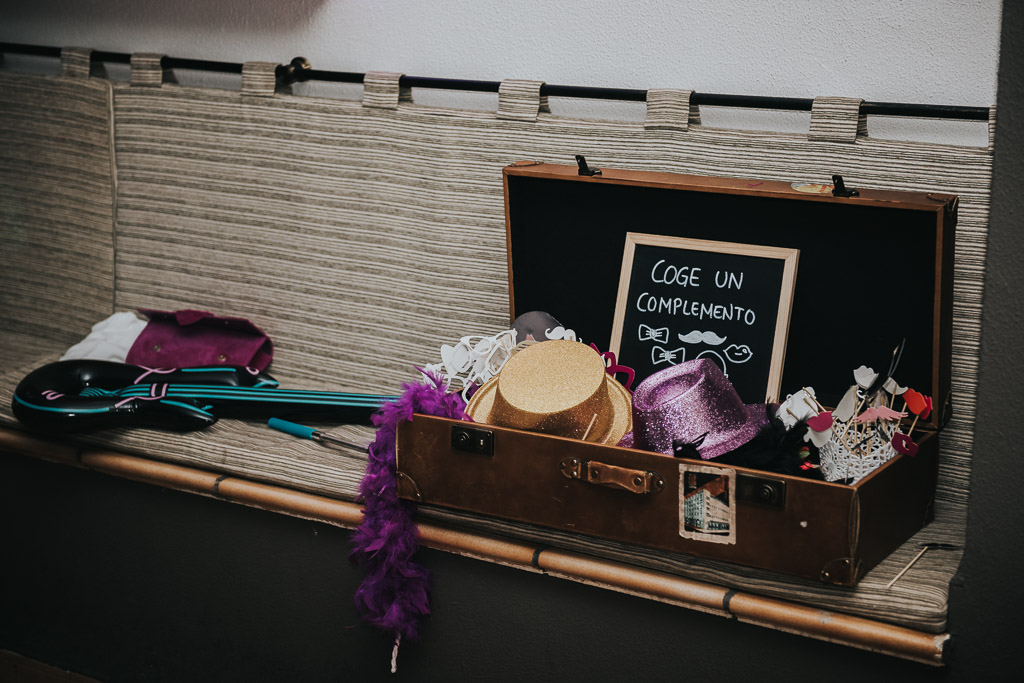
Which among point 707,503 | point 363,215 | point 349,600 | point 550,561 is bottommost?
point 349,600

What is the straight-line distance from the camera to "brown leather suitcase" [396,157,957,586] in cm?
106

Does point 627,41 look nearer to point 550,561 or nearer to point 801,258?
point 801,258

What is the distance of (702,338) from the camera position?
4.58 feet

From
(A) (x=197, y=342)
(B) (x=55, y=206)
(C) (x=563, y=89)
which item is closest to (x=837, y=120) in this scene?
(C) (x=563, y=89)

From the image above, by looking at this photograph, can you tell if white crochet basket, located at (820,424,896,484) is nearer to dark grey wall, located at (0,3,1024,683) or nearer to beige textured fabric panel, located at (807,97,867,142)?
dark grey wall, located at (0,3,1024,683)

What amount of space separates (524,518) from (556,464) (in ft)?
0.35

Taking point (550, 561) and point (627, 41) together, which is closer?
point (550, 561)

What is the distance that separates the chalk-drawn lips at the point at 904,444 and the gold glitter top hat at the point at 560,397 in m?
0.35

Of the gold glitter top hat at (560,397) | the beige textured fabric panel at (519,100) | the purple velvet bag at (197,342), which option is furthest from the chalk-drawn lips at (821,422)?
the purple velvet bag at (197,342)

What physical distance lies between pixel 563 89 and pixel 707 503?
2.96 feet

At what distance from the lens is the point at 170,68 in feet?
6.75

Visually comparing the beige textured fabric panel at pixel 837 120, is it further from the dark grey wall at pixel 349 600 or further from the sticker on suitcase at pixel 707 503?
the sticker on suitcase at pixel 707 503

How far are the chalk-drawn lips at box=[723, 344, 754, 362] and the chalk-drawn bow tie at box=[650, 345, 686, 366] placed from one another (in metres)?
0.07

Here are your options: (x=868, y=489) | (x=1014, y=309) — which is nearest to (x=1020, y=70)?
(x=1014, y=309)
